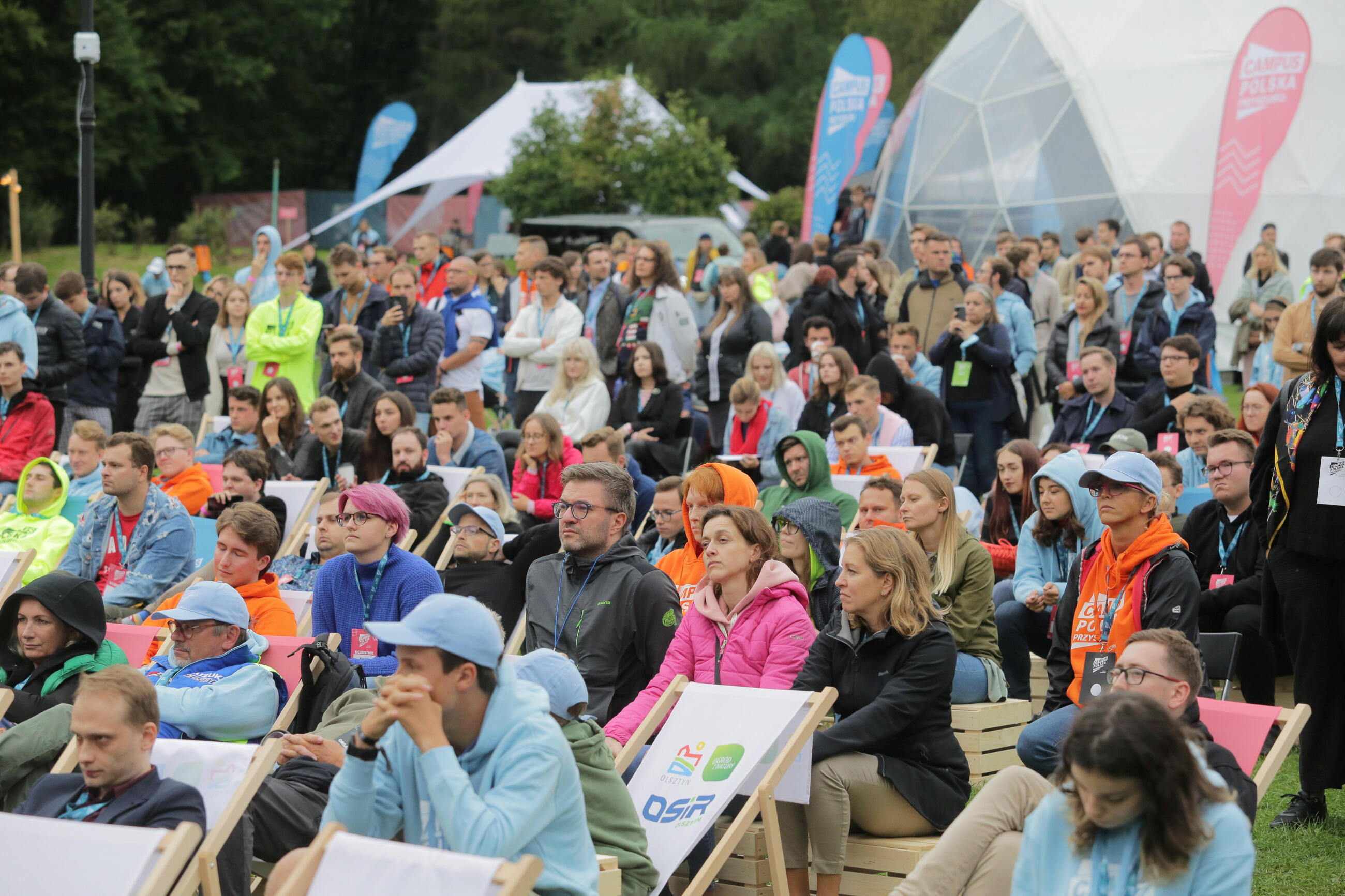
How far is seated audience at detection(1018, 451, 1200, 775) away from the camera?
5059 millimetres

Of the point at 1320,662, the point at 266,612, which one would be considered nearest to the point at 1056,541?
the point at 1320,662

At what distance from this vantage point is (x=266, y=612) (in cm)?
637

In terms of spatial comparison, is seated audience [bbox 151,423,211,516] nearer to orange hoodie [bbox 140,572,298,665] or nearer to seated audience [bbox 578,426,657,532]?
seated audience [bbox 578,426,657,532]

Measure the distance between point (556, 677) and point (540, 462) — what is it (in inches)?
197

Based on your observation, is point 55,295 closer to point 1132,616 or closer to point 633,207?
point 1132,616

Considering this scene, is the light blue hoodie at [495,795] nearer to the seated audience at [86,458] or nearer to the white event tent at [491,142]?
the seated audience at [86,458]

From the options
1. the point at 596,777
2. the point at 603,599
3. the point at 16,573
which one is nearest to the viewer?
the point at 596,777

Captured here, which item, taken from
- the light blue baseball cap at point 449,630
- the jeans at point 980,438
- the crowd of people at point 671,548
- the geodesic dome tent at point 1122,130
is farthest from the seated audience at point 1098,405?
the geodesic dome tent at point 1122,130

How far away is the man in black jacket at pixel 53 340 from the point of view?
437 inches

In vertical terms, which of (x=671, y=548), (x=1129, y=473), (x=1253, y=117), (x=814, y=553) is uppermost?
(x=1253, y=117)

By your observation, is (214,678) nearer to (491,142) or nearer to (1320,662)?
(1320,662)

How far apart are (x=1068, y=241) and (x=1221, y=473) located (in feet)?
51.3

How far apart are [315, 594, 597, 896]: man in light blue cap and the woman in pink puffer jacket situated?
1.91m

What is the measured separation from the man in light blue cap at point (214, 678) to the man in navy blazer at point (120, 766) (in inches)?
37.0
